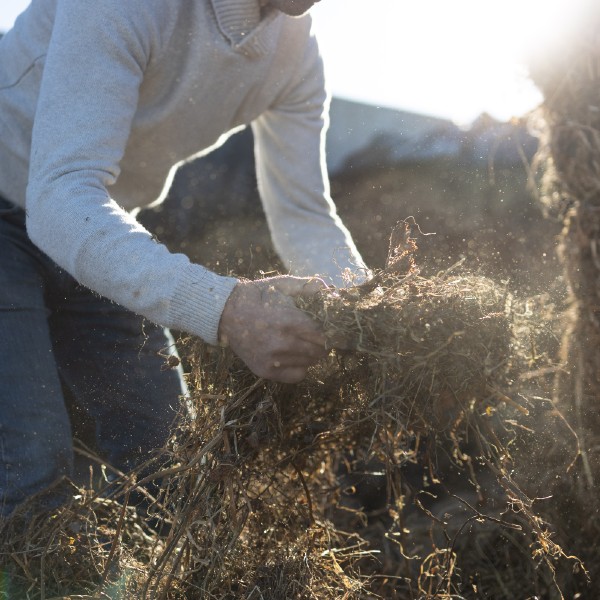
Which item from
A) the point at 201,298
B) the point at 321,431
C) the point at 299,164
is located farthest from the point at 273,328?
the point at 299,164

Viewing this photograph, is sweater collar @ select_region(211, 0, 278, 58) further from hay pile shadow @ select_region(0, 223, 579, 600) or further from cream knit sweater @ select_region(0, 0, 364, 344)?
hay pile shadow @ select_region(0, 223, 579, 600)

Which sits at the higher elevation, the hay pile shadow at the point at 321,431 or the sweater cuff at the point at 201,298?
the sweater cuff at the point at 201,298

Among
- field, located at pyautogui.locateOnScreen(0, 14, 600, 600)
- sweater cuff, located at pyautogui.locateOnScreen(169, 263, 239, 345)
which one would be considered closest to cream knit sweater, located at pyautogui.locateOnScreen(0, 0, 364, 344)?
sweater cuff, located at pyautogui.locateOnScreen(169, 263, 239, 345)

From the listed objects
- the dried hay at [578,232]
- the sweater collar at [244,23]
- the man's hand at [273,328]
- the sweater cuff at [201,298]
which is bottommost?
the dried hay at [578,232]

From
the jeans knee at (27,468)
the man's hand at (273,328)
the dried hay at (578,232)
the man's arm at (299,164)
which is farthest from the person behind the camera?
the man's arm at (299,164)

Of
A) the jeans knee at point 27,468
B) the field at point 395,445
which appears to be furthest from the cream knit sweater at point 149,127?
the jeans knee at point 27,468

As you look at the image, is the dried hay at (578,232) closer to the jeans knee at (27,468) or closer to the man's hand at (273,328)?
the man's hand at (273,328)

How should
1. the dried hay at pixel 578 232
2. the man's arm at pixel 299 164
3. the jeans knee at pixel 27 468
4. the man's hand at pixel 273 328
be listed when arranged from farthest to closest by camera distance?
1. the man's arm at pixel 299 164
2. the dried hay at pixel 578 232
3. the jeans knee at pixel 27 468
4. the man's hand at pixel 273 328

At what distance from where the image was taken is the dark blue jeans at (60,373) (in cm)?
195

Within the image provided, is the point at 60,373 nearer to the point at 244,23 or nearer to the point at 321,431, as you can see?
the point at 321,431

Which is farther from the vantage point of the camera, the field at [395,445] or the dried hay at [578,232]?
the dried hay at [578,232]

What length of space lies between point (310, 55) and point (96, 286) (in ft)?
3.64

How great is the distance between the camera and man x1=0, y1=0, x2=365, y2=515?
59.3 inches

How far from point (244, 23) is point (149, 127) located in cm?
36
